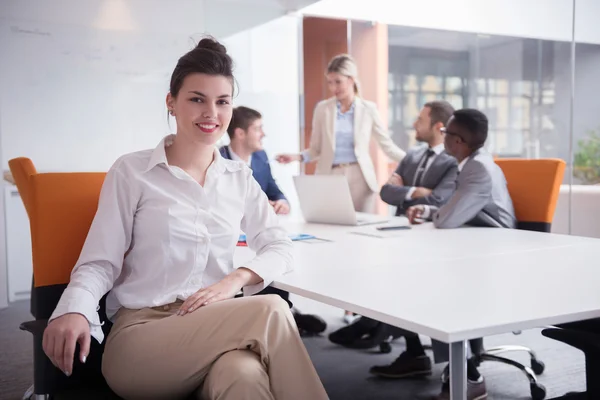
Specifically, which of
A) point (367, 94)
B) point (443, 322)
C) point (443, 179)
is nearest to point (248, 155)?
point (443, 179)

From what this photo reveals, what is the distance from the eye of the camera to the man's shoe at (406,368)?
10.7ft

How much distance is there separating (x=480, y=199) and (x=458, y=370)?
180cm

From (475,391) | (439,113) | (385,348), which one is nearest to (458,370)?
(475,391)

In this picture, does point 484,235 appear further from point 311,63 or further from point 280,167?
point 311,63

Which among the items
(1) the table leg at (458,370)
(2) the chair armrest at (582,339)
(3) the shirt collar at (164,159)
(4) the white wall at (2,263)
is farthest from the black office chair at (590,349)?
(4) the white wall at (2,263)

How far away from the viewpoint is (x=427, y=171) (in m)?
3.82

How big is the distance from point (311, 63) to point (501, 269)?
6554 millimetres

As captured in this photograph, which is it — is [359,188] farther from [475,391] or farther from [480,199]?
[475,391]

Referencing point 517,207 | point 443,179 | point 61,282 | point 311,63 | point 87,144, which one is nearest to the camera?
point 61,282

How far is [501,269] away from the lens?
79.0 inches

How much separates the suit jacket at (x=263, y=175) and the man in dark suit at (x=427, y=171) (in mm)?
633

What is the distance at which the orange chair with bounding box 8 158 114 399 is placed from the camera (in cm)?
184

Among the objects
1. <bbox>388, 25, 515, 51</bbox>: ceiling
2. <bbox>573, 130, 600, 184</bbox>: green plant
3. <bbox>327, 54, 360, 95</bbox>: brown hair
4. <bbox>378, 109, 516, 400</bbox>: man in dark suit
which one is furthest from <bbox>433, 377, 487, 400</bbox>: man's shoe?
<bbox>388, 25, 515, 51</bbox>: ceiling

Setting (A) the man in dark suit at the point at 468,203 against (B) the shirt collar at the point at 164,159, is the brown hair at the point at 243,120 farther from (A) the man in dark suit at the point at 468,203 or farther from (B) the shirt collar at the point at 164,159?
(B) the shirt collar at the point at 164,159
